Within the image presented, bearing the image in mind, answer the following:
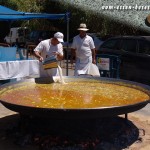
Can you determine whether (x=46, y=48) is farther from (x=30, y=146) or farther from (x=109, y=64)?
(x=109, y=64)

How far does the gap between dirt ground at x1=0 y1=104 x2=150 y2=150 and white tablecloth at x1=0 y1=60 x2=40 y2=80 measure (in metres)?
1.77

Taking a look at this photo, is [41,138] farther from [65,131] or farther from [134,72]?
[134,72]

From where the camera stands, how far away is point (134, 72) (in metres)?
10.9

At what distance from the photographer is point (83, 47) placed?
859 centimetres

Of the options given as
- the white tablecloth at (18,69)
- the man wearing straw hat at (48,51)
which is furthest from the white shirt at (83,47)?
the white tablecloth at (18,69)

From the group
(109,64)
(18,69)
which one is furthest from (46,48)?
(109,64)

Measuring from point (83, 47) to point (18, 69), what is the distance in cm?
235

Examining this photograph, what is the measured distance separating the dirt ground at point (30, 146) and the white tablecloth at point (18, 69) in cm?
177

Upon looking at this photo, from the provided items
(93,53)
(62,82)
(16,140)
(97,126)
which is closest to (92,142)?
(97,126)

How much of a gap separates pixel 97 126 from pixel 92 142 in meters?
0.42

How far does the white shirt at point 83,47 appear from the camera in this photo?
859cm

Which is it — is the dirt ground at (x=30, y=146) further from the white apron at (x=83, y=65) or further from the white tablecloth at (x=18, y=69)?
the white tablecloth at (x=18, y=69)

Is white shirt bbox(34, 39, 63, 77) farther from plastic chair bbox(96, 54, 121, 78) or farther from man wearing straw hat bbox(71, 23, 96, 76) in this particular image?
plastic chair bbox(96, 54, 121, 78)

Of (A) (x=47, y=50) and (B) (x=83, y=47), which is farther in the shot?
(B) (x=83, y=47)
